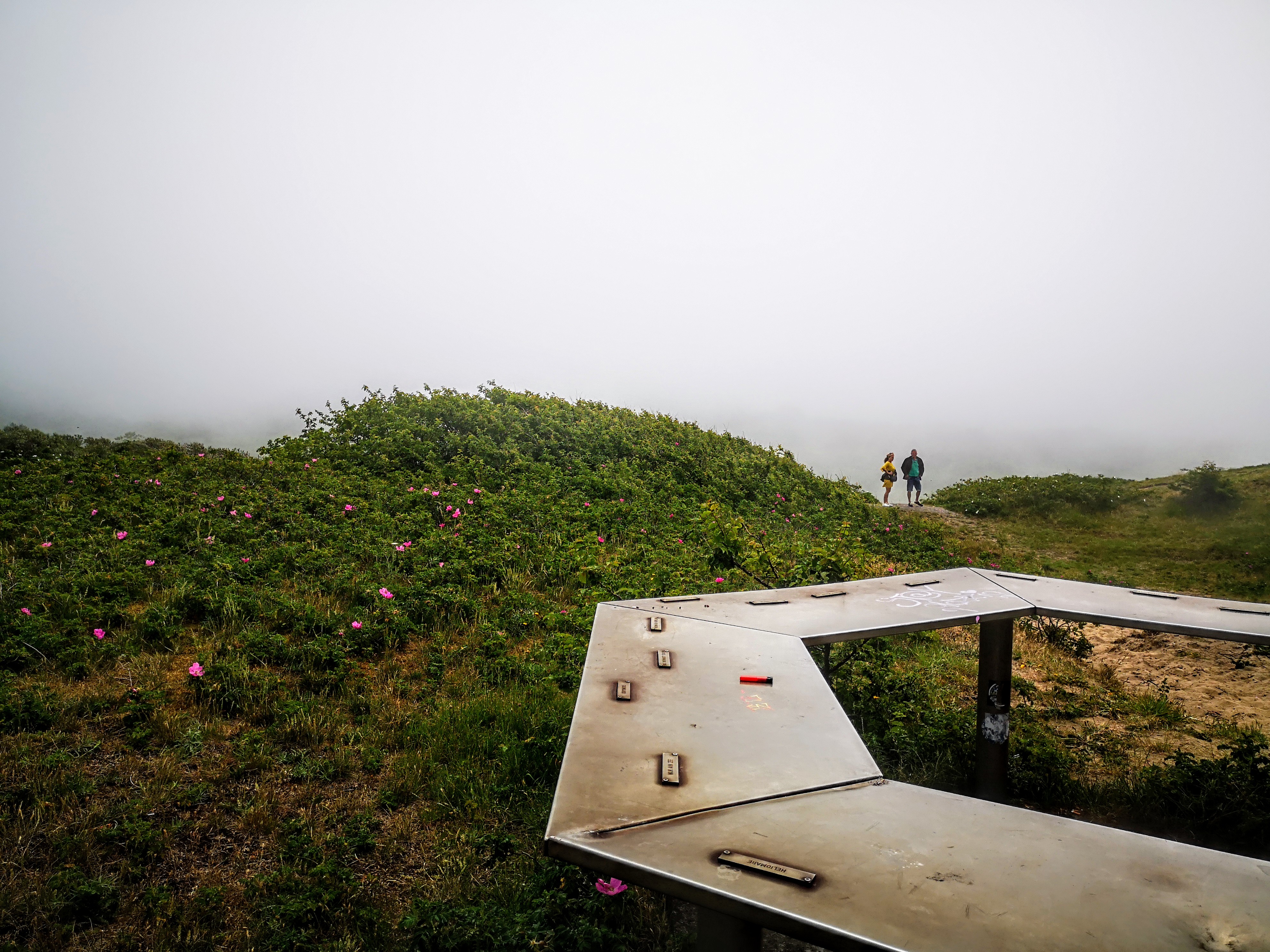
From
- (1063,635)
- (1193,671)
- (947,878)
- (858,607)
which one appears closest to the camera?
(947,878)

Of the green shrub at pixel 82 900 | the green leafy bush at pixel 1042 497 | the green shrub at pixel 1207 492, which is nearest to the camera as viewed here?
the green shrub at pixel 82 900

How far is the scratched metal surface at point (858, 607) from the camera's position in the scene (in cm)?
303

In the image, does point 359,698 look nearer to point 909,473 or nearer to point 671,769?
point 671,769

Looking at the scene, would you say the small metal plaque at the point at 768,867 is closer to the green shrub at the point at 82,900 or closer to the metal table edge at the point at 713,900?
the metal table edge at the point at 713,900

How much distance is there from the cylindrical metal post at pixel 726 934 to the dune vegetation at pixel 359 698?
1004 mm

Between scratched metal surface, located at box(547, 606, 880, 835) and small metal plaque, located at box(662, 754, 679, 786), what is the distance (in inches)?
0.6

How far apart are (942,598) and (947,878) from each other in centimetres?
224

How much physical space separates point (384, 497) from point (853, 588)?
5793mm

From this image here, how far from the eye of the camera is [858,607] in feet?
11.2

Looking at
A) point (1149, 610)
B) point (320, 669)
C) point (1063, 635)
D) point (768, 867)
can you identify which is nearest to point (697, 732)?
point (768, 867)

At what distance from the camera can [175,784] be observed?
3.53m

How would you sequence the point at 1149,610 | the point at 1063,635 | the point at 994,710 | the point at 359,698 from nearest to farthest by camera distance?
the point at 1149,610 < the point at 994,710 < the point at 359,698 < the point at 1063,635

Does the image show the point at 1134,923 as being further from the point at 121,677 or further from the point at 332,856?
the point at 121,677

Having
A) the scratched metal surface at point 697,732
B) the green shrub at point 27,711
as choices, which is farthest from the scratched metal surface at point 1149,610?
the green shrub at point 27,711
